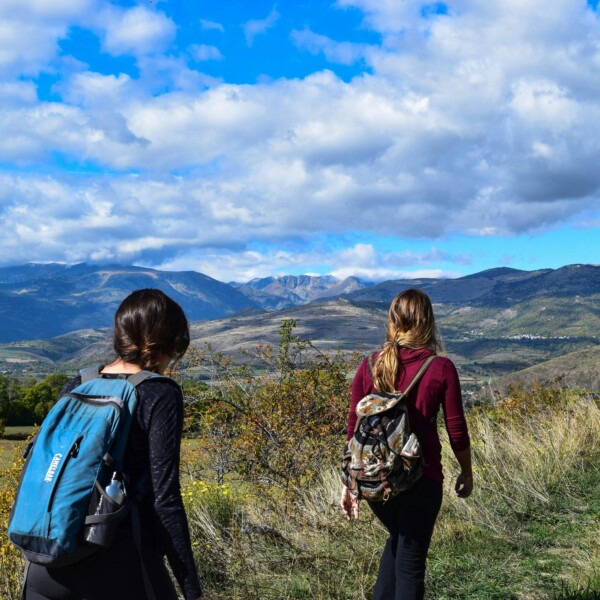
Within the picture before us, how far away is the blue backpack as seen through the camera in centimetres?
193

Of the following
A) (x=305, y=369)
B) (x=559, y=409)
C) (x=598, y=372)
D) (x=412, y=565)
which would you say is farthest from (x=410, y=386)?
(x=598, y=372)

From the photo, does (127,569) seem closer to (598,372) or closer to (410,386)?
(410,386)

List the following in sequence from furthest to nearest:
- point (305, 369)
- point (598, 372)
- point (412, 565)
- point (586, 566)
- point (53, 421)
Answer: point (598, 372)
point (305, 369)
point (586, 566)
point (412, 565)
point (53, 421)

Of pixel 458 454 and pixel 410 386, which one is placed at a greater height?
pixel 410 386

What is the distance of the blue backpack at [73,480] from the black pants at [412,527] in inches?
55.7

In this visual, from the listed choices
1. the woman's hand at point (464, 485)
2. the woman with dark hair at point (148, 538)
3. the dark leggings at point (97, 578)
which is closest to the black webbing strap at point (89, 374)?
the woman with dark hair at point (148, 538)

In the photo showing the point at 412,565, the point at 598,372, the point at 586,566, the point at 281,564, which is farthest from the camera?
the point at 598,372

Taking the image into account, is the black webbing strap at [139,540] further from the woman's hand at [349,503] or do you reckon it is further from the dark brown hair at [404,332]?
the dark brown hair at [404,332]

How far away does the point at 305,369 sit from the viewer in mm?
10000

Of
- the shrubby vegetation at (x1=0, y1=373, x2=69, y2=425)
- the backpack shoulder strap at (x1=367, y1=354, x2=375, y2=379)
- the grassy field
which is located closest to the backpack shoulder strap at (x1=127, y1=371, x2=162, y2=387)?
the backpack shoulder strap at (x1=367, y1=354, x2=375, y2=379)

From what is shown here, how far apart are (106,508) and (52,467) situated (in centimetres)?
21

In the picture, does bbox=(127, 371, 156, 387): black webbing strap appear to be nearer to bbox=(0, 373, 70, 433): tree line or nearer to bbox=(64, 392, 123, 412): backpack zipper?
bbox=(64, 392, 123, 412): backpack zipper

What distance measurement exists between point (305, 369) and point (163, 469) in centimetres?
799

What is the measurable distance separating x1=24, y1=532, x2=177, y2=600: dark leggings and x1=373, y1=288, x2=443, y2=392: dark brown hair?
1.42 metres
